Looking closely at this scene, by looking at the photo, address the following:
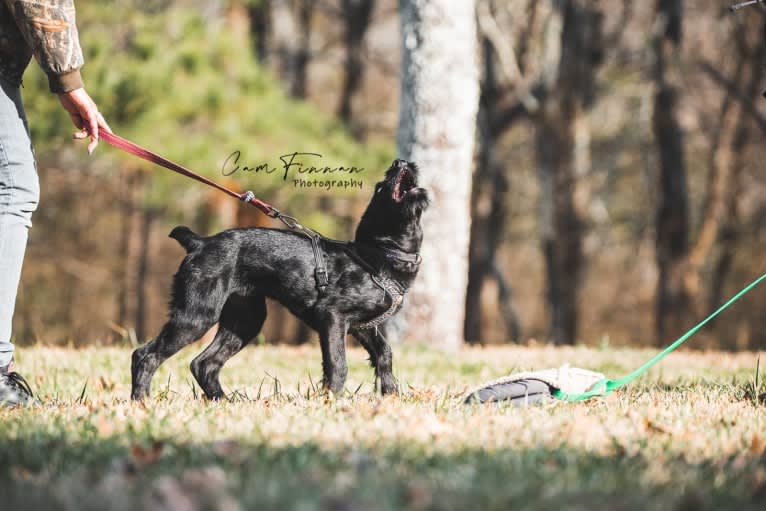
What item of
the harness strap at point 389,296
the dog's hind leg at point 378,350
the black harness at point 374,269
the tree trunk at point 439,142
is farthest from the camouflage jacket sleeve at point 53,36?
the tree trunk at point 439,142

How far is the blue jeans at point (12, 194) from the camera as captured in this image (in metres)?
3.72

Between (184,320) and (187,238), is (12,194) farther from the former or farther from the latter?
(184,320)

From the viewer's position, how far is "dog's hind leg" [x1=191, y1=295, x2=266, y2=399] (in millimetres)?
4473

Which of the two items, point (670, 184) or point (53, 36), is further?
point (670, 184)

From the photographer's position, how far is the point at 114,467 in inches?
97.3

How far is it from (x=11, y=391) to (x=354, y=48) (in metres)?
16.3

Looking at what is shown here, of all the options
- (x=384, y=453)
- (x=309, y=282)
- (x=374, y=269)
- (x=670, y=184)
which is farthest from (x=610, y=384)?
(x=670, y=184)

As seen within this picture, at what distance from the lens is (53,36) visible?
366cm

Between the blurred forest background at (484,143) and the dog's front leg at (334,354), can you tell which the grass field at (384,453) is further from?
the blurred forest background at (484,143)

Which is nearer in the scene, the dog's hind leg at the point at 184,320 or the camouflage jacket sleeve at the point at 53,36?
the camouflage jacket sleeve at the point at 53,36

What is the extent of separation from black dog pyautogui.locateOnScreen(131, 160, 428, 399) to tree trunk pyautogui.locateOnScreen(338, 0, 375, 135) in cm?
1478

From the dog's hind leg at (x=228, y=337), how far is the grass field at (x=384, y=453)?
0.13 m

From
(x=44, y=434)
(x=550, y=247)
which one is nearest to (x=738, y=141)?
(x=550, y=247)

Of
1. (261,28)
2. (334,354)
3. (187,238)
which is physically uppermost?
(261,28)
